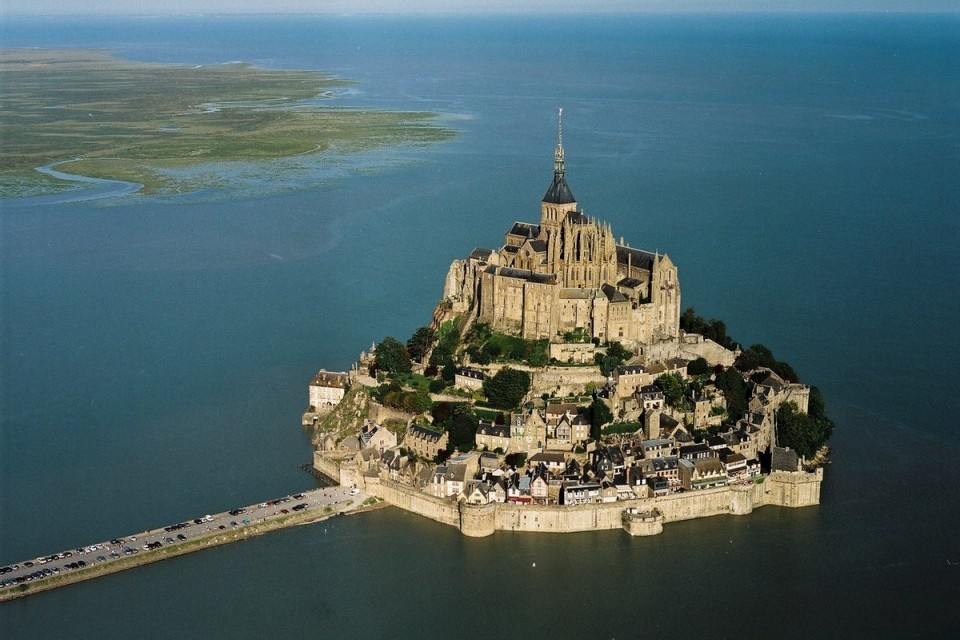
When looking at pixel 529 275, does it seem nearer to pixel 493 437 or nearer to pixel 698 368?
pixel 698 368

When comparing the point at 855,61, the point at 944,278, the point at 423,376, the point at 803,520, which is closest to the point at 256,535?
the point at 423,376

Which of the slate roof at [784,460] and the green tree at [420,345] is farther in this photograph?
the green tree at [420,345]

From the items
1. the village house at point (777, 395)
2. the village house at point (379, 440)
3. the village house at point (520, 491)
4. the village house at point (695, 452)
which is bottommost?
the village house at point (520, 491)

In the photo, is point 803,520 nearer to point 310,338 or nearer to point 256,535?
point 256,535

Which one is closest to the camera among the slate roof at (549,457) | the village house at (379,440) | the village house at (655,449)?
the slate roof at (549,457)

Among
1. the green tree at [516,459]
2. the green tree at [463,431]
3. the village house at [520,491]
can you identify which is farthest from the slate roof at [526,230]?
the village house at [520,491]

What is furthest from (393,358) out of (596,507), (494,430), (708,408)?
(708,408)

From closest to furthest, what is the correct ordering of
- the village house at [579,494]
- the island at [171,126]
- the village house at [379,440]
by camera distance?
the village house at [579,494] → the village house at [379,440] → the island at [171,126]

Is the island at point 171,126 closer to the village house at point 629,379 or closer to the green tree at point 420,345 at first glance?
the green tree at point 420,345
